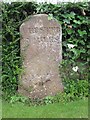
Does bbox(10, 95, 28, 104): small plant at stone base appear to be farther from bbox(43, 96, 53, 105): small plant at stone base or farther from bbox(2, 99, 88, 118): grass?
bbox(43, 96, 53, 105): small plant at stone base

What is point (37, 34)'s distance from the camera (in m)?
4.65

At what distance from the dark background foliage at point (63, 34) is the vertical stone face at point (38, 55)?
0.52ft

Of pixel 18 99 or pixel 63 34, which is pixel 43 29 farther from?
pixel 18 99

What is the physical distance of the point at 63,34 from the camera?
4.96m

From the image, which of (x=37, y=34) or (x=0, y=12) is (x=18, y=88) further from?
(x=0, y=12)

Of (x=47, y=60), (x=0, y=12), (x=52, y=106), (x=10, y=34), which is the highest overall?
(x=0, y=12)

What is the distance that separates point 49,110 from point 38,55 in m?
0.89

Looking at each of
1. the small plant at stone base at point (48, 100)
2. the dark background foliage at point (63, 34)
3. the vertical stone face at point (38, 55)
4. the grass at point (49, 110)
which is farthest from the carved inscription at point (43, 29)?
the grass at point (49, 110)

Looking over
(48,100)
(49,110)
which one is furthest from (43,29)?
(49,110)

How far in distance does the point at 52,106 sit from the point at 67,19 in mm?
1466

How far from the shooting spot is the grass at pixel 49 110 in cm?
405

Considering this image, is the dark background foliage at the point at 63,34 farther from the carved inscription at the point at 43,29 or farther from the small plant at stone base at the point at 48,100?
the small plant at stone base at the point at 48,100

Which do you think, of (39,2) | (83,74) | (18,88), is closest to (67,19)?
(39,2)

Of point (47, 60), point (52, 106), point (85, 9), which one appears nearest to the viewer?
point (52, 106)
